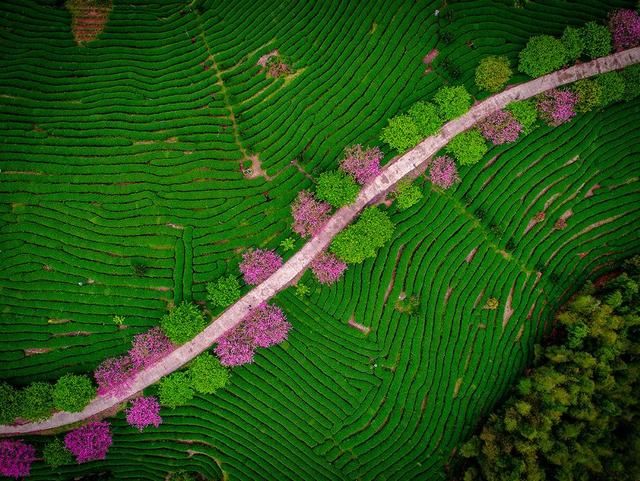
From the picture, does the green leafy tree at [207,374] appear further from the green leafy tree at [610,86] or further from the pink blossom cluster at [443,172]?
the green leafy tree at [610,86]

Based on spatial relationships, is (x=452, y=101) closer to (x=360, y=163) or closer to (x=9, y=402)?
(x=360, y=163)

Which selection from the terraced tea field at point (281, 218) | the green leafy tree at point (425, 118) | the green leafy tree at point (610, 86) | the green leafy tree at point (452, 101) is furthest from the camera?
the green leafy tree at point (610, 86)

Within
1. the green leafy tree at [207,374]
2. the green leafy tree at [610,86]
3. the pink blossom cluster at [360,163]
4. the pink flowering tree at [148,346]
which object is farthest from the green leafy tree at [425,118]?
the pink flowering tree at [148,346]

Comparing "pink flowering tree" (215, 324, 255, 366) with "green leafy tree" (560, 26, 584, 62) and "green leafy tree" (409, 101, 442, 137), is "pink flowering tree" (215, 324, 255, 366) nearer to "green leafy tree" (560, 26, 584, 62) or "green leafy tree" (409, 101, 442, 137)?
"green leafy tree" (409, 101, 442, 137)

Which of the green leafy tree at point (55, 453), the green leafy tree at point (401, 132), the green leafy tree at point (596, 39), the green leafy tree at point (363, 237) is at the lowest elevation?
the green leafy tree at point (55, 453)

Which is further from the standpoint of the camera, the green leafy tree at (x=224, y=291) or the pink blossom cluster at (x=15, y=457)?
the green leafy tree at (x=224, y=291)

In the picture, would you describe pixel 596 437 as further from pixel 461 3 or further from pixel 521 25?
pixel 461 3

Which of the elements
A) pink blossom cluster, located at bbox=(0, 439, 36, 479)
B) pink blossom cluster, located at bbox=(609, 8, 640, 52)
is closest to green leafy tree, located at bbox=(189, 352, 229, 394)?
pink blossom cluster, located at bbox=(0, 439, 36, 479)
